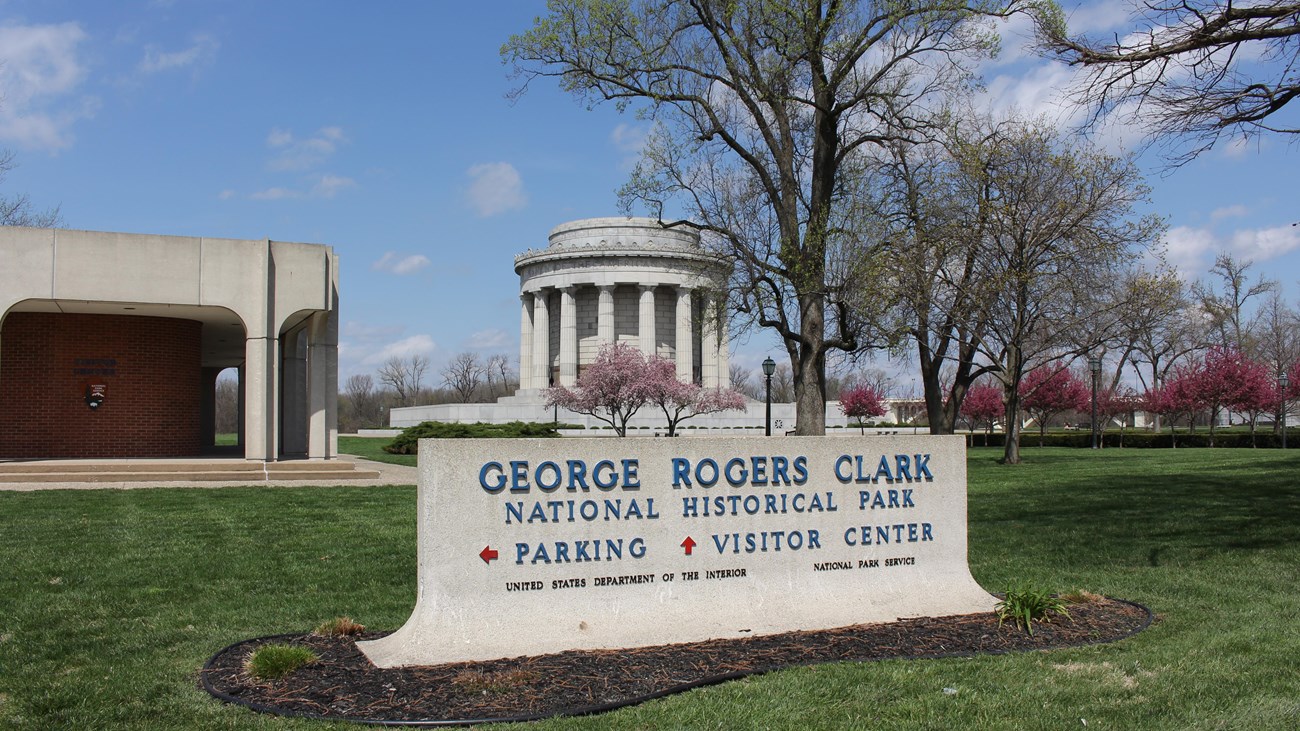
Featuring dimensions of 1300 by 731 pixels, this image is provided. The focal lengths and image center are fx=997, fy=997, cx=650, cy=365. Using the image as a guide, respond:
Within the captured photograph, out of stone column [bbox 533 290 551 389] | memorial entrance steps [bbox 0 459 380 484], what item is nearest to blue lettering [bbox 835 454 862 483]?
memorial entrance steps [bbox 0 459 380 484]

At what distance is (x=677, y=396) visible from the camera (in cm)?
4594

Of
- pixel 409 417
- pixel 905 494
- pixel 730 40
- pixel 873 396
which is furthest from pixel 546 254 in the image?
pixel 905 494

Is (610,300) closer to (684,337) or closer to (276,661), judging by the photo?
(684,337)

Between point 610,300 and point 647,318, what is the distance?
2.42m

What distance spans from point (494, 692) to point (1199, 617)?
17.9ft

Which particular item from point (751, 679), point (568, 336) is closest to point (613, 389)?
point (568, 336)

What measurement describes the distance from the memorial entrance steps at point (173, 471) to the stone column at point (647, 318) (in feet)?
118

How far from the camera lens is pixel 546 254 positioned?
2340 inches

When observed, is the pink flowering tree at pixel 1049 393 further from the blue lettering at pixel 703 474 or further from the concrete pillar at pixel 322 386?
the blue lettering at pixel 703 474

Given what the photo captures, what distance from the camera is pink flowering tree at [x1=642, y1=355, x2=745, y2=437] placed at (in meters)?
45.2

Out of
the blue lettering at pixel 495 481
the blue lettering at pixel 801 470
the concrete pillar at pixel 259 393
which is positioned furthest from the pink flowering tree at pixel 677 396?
the blue lettering at pixel 495 481

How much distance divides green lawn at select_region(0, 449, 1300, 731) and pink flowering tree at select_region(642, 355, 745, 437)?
2867cm

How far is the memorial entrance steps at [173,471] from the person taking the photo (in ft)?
66.0

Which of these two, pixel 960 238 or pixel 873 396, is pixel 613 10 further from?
pixel 873 396
